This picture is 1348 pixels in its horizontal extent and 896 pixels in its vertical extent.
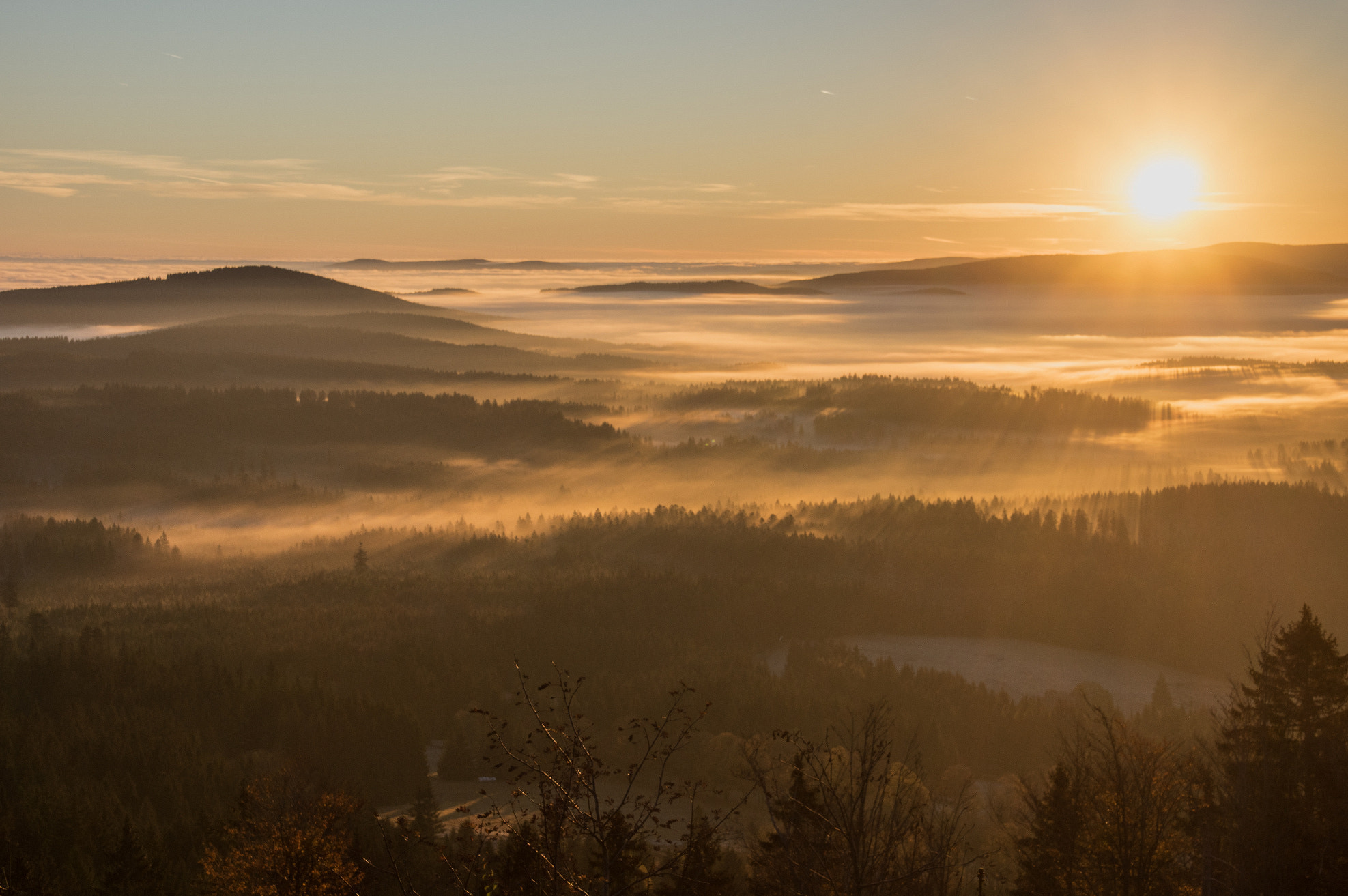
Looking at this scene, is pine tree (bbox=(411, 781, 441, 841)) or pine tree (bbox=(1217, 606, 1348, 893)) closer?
pine tree (bbox=(1217, 606, 1348, 893))

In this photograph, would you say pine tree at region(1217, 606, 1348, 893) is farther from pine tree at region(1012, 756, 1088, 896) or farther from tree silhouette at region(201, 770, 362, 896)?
tree silhouette at region(201, 770, 362, 896)

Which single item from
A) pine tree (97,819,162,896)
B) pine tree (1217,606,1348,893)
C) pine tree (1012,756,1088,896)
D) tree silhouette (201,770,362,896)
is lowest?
pine tree (97,819,162,896)

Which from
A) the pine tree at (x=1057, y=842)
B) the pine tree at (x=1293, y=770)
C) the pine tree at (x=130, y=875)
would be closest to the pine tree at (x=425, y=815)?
the pine tree at (x=130, y=875)

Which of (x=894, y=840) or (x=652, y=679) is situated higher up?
(x=894, y=840)

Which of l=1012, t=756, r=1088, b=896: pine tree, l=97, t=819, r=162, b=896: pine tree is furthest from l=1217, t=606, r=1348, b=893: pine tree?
l=97, t=819, r=162, b=896: pine tree

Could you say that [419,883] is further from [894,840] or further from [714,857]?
[894,840]

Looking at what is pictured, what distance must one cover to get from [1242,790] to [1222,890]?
3176mm

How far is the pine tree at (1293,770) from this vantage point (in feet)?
111

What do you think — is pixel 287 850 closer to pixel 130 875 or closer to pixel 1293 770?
pixel 130 875


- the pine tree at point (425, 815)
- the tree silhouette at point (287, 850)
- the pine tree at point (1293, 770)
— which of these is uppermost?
the pine tree at point (1293, 770)

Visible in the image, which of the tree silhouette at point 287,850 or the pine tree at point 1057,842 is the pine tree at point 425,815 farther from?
the pine tree at point 1057,842

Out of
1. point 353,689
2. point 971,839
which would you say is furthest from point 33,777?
point 971,839

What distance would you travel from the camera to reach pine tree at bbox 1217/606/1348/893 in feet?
111

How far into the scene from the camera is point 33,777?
105 meters
